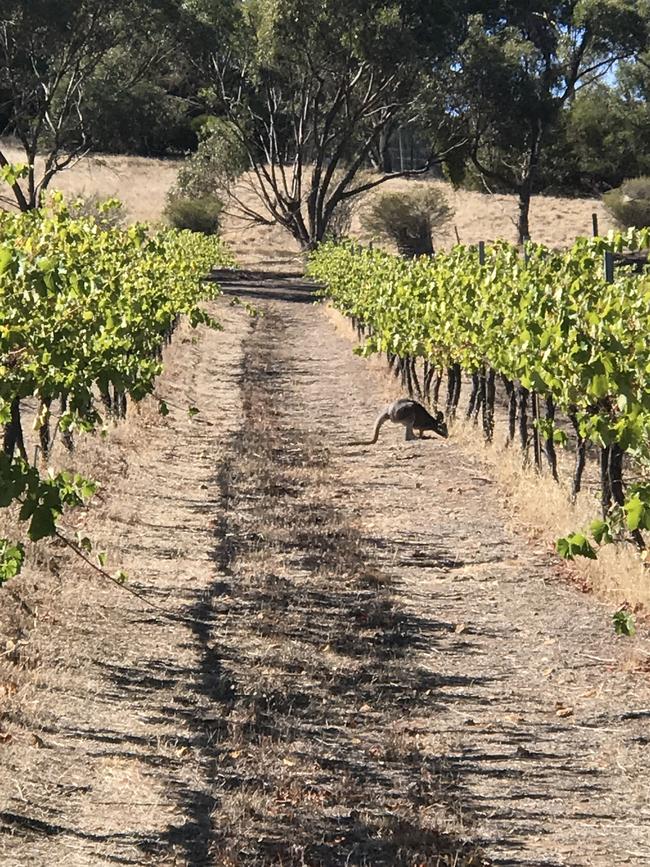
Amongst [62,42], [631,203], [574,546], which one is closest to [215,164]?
[62,42]

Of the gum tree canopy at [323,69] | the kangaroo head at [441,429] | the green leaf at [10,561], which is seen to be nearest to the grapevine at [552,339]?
the kangaroo head at [441,429]

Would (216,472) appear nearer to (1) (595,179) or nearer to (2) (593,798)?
(2) (593,798)

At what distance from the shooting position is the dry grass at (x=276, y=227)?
146 feet

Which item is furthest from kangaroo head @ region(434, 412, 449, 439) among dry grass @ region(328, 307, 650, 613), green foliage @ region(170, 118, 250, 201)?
green foliage @ region(170, 118, 250, 201)

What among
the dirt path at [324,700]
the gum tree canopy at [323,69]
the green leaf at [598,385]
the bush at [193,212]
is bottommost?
the dirt path at [324,700]

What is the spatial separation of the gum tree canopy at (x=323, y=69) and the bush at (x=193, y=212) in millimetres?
3212

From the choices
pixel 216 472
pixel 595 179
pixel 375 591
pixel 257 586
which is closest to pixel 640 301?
pixel 375 591

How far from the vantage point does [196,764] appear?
193 inches

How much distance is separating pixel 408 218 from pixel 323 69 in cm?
829

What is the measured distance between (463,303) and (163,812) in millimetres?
7216

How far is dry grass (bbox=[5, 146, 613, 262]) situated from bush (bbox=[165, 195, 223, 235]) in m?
1.19

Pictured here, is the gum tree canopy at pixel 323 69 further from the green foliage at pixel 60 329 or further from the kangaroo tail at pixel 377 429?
the green foliage at pixel 60 329

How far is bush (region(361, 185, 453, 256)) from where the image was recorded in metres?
41.5

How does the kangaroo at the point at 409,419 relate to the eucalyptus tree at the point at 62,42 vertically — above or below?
below
